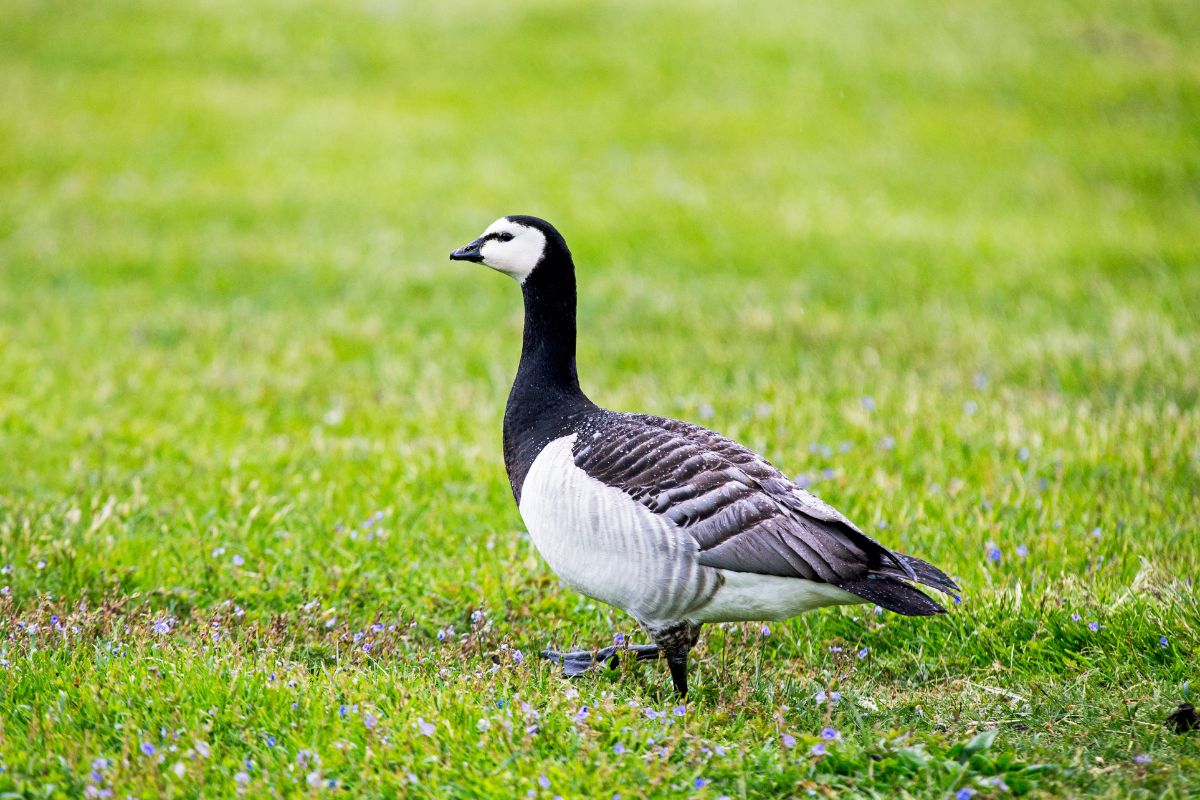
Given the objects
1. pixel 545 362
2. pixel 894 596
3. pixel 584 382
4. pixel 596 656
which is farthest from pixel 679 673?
pixel 584 382

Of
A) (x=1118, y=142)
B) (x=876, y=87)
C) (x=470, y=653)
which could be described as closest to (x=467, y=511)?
(x=470, y=653)

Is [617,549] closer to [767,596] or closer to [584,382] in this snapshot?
[767,596]

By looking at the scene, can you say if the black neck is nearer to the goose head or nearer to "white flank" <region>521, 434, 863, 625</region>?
the goose head

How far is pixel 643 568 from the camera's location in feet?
15.2

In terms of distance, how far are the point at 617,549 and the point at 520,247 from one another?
165cm

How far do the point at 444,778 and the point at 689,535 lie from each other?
130 centimetres

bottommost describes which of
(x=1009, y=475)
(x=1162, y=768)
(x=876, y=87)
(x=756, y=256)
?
(x=1162, y=768)

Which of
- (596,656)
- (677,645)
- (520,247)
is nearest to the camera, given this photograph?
(677,645)

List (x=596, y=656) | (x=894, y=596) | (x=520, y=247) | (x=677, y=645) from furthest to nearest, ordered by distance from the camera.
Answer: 1. (x=520, y=247)
2. (x=596, y=656)
3. (x=677, y=645)
4. (x=894, y=596)

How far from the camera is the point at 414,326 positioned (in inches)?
434

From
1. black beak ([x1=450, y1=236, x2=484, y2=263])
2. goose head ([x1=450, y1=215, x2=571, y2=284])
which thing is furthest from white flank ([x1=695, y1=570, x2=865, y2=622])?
black beak ([x1=450, y1=236, x2=484, y2=263])

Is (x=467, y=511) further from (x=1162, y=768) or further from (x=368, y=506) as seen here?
(x=1162, y=768)

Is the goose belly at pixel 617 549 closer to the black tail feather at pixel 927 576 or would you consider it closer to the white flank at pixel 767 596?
the white flank at pixel 767 596

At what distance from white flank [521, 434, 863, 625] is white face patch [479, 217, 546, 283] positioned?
1.16m
